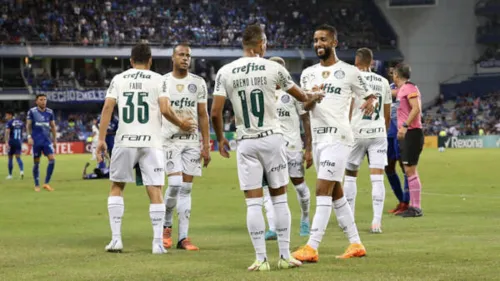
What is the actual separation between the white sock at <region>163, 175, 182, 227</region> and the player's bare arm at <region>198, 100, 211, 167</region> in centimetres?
45

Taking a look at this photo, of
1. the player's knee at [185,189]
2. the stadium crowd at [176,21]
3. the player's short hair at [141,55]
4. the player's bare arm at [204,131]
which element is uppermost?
the stadium crowd at [176,21]

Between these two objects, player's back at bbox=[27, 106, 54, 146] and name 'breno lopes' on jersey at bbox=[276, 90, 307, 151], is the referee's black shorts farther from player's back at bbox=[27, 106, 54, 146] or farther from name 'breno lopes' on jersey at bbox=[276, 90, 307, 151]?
player's back at bbox=[27, 106, 54, 146]

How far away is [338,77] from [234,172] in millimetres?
23838

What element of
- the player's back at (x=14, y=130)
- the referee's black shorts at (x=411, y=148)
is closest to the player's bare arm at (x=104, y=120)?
the referee's black shorts at (x=411, y=148)

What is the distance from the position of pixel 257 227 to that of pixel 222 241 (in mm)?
3353

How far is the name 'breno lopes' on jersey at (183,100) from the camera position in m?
12.6

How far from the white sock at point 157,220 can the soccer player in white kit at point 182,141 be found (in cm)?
71

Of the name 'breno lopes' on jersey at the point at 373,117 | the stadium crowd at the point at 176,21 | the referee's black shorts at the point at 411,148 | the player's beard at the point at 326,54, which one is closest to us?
the player's beard at the point at 326,54

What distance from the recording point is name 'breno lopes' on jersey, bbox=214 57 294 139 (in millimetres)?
9805

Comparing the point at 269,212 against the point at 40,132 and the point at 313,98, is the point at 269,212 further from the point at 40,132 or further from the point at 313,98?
the point at 40,132

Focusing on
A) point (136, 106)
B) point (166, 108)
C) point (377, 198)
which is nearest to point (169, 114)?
point (166, 108)

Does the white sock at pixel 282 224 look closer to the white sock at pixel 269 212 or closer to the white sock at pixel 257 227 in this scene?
the white sock at pixel 257 227

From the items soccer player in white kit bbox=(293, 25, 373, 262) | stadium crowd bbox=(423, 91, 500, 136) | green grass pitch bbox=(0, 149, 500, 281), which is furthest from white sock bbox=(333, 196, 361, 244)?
stadium crowd bbox=(423, 91, 500, 136)

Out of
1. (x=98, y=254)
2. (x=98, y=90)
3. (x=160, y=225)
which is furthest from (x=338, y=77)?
(x=98, y=90)
